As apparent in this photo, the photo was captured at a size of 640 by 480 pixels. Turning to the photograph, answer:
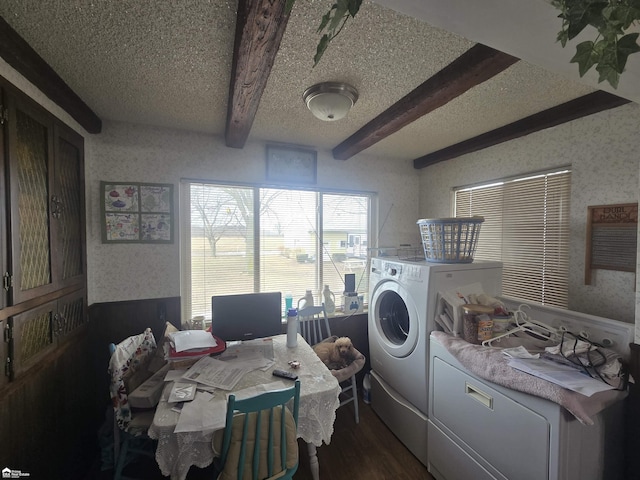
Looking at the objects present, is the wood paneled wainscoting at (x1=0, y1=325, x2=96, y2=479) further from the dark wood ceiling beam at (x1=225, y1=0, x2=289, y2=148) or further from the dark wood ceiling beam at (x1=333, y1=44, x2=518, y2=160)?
the dark wood ceiling beam at (x1=333, y1=44, x2=518, y2=160)

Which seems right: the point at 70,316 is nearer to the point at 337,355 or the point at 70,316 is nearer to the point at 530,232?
the point at 337,355

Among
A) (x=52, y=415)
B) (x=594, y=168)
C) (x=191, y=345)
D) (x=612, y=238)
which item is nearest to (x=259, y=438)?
(x=191, y=345)

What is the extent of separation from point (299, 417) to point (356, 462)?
84 cm

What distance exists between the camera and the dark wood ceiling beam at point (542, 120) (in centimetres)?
145

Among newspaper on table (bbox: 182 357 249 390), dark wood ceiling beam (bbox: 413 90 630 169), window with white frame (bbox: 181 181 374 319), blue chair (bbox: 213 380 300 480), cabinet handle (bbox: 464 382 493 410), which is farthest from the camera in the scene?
window with white frame (bbox: 181 181 374 319)

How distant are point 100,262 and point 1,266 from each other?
36.6 inches

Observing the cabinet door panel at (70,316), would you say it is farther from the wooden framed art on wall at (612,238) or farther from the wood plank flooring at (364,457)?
the wooden framed art on wall at (612,238)

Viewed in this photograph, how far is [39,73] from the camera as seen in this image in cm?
123

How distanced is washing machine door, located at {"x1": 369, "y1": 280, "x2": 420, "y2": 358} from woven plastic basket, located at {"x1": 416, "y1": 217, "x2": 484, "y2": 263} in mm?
376

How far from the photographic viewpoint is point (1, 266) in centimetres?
106

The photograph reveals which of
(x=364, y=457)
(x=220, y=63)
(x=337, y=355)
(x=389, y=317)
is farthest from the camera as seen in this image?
(x=389, y=317)

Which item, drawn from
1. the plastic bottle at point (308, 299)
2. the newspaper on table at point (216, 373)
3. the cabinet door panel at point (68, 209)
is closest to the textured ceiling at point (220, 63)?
the cabinet door panel at point (68, 209)

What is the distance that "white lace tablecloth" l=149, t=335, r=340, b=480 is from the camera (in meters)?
1.04

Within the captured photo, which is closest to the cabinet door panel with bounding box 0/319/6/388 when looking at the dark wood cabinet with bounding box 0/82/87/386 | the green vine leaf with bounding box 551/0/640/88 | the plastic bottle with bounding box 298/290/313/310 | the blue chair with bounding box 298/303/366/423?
the dark wood cabinet with bounding box 0/82/87/386
